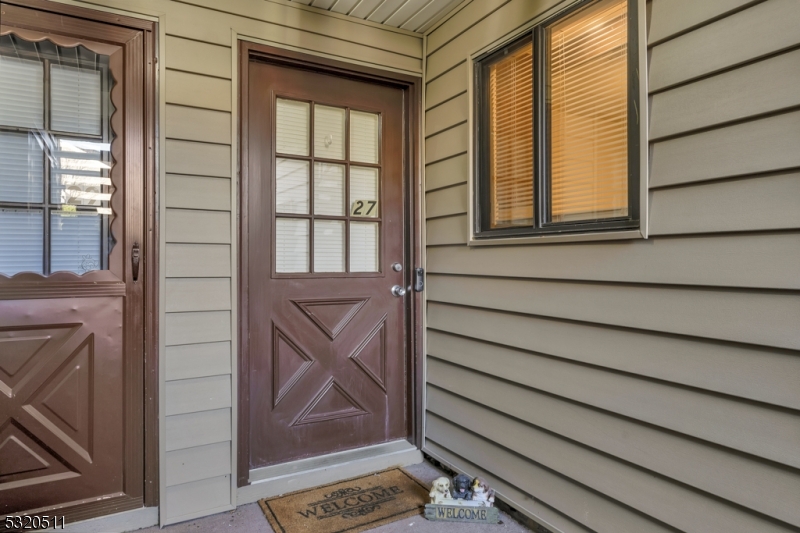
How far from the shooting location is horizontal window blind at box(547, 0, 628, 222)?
1.63 meters

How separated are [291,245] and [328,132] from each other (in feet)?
2.08

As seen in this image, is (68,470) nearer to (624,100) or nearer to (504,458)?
(504,458)

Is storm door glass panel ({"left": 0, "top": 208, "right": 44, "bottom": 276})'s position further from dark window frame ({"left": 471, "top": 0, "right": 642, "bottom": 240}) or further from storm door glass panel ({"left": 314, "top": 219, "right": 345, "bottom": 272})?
dark window frame ({"left": 471, "top": 0, "right": 642, "bottom": 240})

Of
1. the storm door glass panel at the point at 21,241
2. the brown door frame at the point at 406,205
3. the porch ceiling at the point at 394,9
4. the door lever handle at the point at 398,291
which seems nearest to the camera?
the storm door glass panel at the point at 21,241

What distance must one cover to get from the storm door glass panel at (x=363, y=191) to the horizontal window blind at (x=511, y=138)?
68cm

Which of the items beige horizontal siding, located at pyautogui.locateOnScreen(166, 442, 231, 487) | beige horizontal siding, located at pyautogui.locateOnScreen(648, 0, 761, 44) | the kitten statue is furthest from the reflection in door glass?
beige horizontal siding, located at pyautogui.locateOnScreen(648, 0, 761, 44)

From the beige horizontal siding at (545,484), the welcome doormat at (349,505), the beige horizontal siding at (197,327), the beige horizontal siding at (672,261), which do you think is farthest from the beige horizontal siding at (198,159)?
the beige horizontal siding at (545,484)

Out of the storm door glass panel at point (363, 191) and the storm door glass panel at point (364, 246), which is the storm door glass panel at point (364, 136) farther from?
the storm door glass panel at point (364, 246)

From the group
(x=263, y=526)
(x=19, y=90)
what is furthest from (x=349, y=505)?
(x=19, y=90)

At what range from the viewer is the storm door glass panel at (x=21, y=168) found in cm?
181

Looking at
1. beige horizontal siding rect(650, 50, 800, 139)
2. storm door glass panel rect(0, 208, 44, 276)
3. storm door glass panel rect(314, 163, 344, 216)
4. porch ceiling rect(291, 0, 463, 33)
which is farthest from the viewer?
storm door glass panel rect(314, 163, 344, 216)

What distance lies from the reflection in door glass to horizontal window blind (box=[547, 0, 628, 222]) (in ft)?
6.07

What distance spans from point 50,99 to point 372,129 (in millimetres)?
1438

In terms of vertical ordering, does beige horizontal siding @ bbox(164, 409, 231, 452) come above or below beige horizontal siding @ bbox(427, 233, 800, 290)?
below
